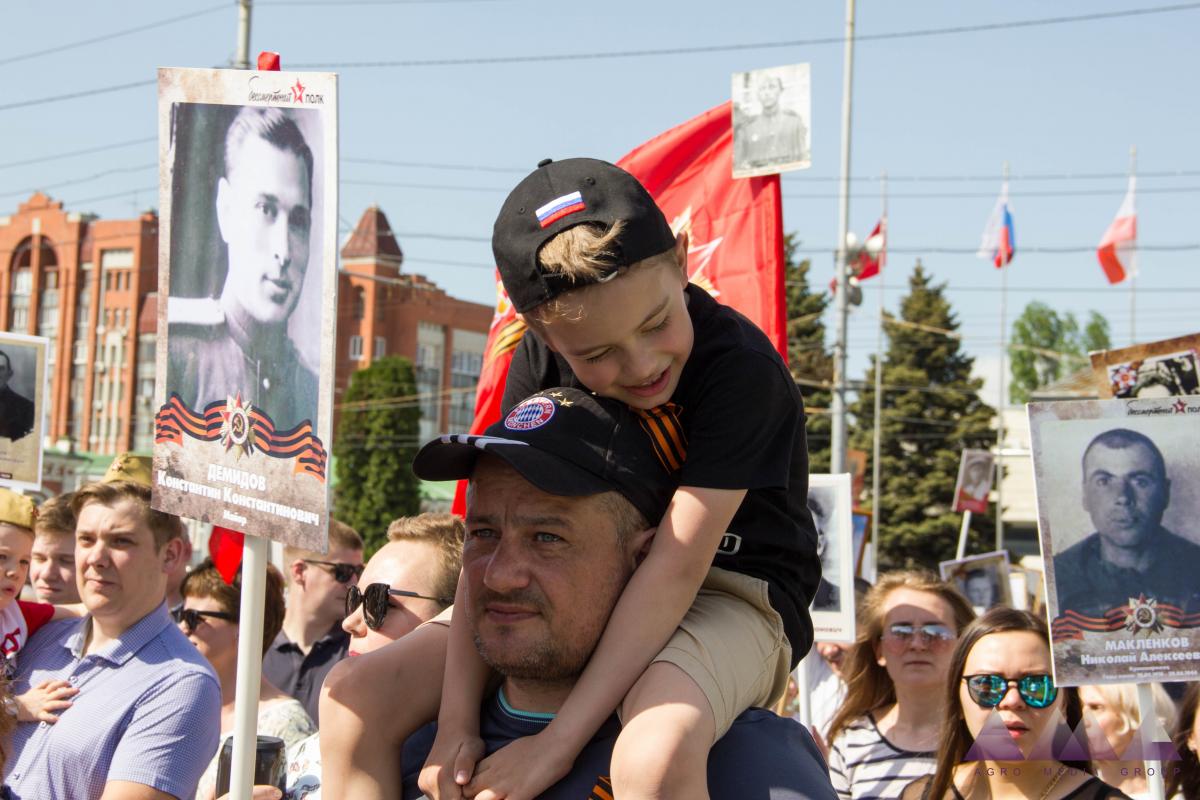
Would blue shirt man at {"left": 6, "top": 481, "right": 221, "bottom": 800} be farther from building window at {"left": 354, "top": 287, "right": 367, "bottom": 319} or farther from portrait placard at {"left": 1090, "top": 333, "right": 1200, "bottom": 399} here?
building window at {"left": 354, "top": 287, "right": 367, "bottom": 319}

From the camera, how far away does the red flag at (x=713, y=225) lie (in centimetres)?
648

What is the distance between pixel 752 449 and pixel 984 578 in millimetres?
7679

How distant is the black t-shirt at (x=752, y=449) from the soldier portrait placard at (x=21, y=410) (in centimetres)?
406

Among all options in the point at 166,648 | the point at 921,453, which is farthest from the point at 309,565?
the point at 921,453

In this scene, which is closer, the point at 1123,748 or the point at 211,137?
the point at 211,137

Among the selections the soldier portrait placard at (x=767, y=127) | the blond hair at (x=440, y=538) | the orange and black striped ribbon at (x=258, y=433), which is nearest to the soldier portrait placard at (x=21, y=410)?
the blond hair at (x=440, y=538)

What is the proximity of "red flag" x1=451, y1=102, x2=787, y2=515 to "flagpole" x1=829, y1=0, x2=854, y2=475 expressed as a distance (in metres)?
13.7

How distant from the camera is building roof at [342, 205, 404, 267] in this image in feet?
247

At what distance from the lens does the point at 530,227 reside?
8.59 ft

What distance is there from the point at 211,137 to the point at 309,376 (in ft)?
2.19

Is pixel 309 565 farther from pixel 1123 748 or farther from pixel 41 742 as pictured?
pixel 1123 748

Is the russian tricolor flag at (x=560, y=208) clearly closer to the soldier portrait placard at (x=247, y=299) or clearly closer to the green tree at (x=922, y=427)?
the soldier portrait placard at (x=247, y=299)

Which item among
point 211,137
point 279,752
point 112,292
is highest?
point 112,292

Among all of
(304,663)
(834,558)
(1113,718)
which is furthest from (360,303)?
(1113,718)
